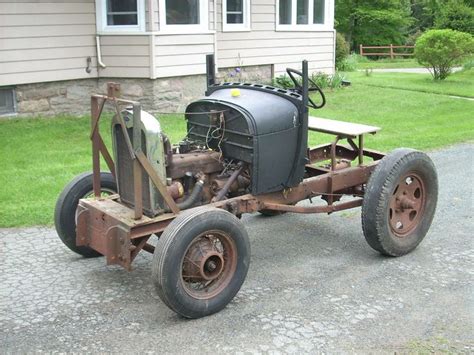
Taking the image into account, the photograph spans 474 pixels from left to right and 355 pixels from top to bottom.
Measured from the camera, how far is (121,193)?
4977 millimetres

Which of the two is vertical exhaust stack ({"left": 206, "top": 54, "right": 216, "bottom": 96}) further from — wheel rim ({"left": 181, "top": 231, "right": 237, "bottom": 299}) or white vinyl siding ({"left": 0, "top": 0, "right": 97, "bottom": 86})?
white vinyl siding ({"left": 0, "top": 0, "right": 97, "bottom": 86})

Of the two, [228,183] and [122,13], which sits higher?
[122,13]

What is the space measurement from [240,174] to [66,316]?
1.69m

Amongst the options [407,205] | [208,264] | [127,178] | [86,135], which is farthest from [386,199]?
[86,135]

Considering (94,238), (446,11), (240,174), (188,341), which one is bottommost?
(188,341)

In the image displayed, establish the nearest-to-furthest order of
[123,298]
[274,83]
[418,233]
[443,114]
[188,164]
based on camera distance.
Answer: [123,298], [188,164], [418,233], [443,114], [274,83]

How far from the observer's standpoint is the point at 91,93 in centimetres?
1214

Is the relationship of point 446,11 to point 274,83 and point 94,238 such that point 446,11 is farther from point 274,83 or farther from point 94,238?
point 94,238

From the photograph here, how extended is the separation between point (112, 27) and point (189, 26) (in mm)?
1457

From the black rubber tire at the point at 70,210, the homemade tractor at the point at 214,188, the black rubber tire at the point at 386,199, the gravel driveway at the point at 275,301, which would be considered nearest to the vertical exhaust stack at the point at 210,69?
the homemade tractor at the point at 214,188

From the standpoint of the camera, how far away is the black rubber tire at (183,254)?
4.14 meters

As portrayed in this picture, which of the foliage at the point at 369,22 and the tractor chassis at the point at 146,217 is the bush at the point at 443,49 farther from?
the foliage at the point at 369,22

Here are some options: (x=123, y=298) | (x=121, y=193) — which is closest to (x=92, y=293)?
(x=123, y=298)

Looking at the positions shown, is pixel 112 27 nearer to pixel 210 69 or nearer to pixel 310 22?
pixel 310 22
